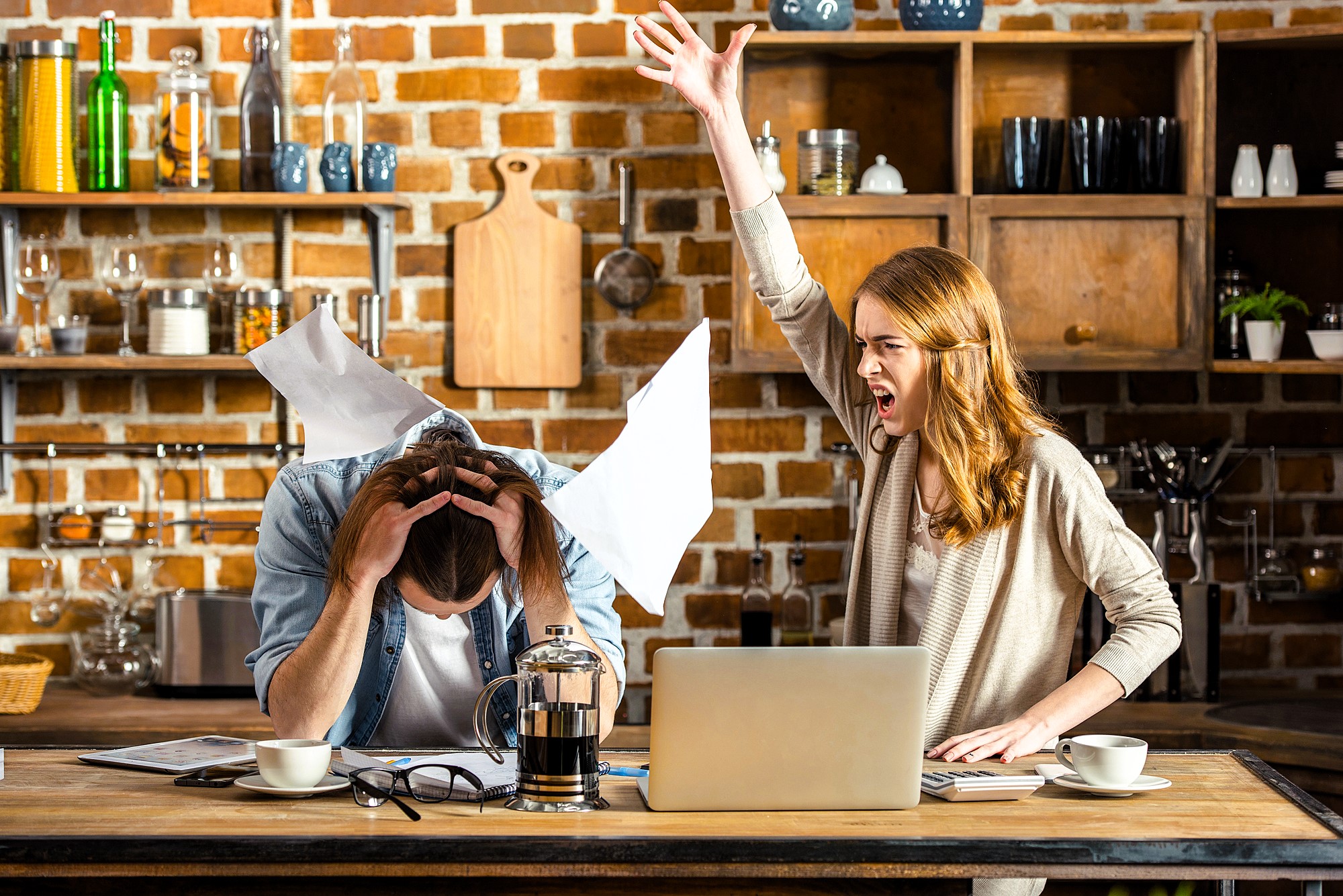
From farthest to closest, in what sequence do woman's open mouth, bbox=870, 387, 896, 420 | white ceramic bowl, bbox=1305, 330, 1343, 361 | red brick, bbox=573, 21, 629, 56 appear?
red brick, bbox=573, 21, 629, 56, white ceramic bowl, bbox=1305, 330, 1343, 361, woman's open mouth, bbox=870, 387, 896, 420

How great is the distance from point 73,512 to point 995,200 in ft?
6.65

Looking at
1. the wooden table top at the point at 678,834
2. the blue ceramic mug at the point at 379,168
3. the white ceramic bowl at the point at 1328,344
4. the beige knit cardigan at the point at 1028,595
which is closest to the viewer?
the wooden table top at the point at 678,834

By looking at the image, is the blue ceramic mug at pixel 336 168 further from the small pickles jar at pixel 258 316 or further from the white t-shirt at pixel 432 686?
the white t-shirt at pixel 432 686

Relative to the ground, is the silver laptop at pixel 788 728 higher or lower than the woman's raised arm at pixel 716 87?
lower

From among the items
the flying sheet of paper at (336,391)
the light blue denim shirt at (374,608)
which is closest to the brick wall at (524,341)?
the light blue denim shirt at (374,608)

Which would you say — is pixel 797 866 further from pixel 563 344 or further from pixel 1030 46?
pixel 1030 46

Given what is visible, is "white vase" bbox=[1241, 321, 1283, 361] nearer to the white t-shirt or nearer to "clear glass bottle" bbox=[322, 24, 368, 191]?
the white t-shirt

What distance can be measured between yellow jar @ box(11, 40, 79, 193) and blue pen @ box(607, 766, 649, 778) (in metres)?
1.89

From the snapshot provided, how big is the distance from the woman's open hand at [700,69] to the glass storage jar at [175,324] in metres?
1.26

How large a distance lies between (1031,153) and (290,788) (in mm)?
1892

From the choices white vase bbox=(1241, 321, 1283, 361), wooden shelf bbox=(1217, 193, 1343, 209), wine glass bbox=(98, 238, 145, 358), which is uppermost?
wooden shelf bbox=(1217, 193, 1343, 209)

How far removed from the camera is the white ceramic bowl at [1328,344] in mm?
2516

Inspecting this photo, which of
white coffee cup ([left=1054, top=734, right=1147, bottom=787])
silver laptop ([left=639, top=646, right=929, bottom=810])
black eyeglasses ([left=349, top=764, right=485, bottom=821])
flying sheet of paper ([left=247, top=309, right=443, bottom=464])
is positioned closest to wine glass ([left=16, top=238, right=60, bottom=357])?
flying sheet of paper ([left=247, top=309, right=443, bottom=464])

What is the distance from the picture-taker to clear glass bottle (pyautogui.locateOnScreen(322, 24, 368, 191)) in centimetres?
270
